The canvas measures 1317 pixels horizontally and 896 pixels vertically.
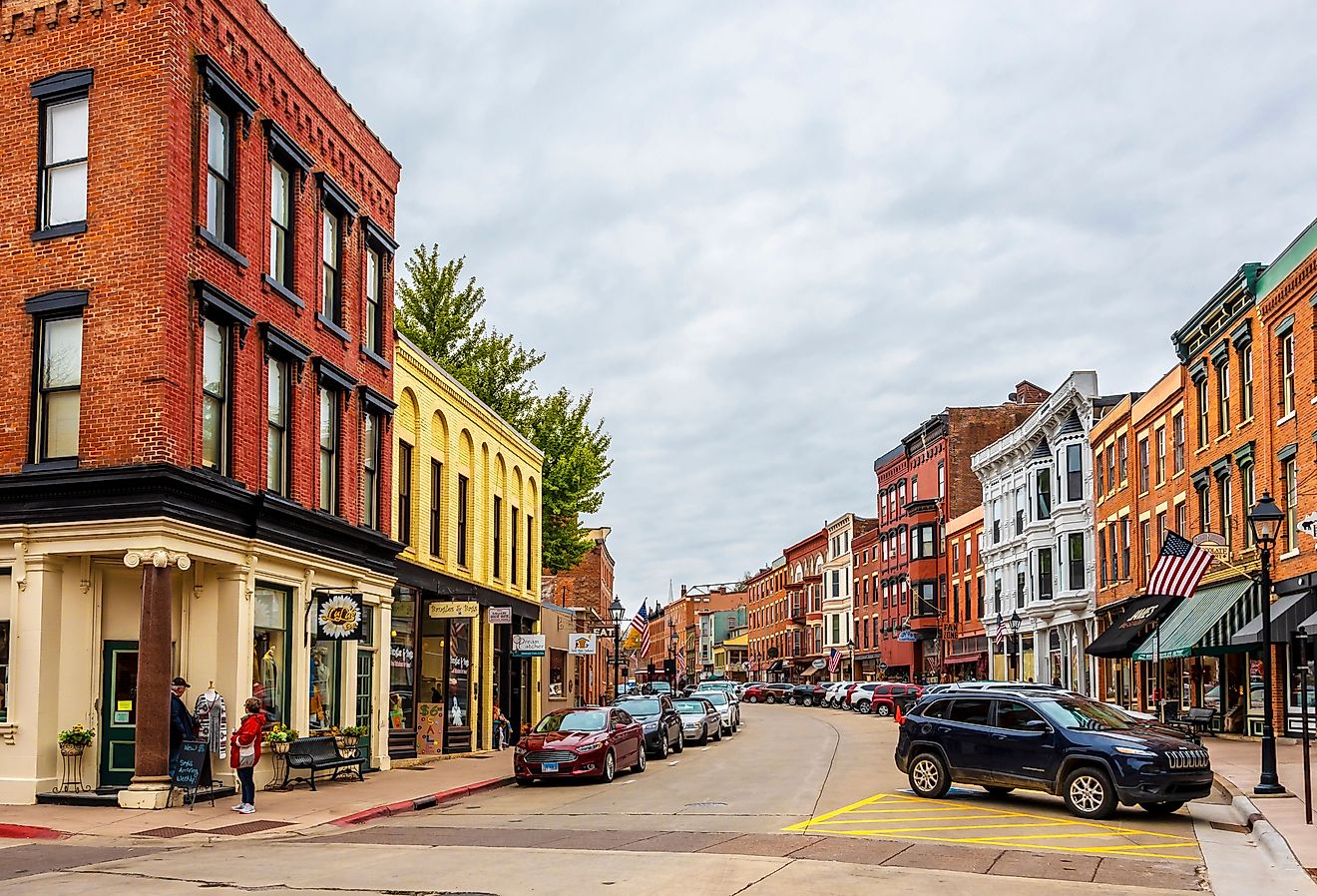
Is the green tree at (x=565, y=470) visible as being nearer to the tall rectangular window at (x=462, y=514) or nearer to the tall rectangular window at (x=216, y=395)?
the tall rectangular window at (x=462, y=514)

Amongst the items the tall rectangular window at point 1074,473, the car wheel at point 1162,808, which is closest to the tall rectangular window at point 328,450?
the car wheel at point 1162,808

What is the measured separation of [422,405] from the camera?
33781 millimetres

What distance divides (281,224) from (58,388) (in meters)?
5.78

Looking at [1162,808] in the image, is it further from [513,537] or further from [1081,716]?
[513,537]

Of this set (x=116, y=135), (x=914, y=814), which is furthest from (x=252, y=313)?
(x=914, y=814)

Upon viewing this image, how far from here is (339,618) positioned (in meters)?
25.0

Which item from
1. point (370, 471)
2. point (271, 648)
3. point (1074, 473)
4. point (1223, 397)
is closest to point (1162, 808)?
point (271, 648)

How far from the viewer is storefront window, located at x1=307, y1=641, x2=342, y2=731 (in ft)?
84.8

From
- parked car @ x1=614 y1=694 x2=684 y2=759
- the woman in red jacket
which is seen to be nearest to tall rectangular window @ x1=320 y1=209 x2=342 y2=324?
the woman in red jacket

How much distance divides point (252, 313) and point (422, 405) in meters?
10.6

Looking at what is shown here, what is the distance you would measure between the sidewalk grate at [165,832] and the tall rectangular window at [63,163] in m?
9.47

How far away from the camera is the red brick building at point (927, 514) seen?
3155 inches

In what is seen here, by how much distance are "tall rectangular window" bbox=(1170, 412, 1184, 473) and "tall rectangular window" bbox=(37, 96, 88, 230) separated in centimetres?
3319

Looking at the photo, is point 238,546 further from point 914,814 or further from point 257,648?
point 914,814
